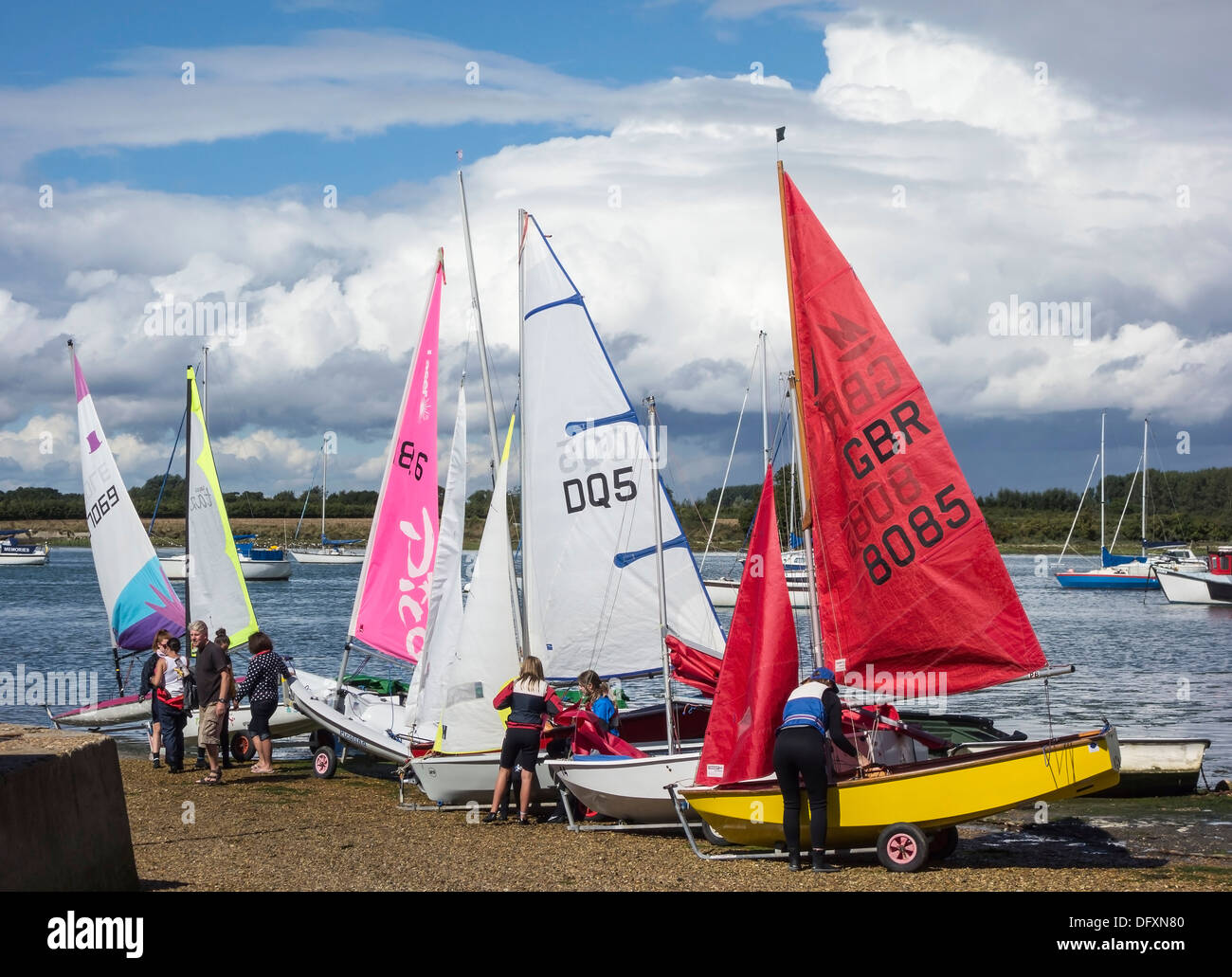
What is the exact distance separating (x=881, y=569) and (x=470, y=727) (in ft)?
16.3

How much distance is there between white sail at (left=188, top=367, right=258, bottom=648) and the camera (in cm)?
1969

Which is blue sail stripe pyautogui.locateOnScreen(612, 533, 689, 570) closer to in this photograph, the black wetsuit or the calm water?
the calm water

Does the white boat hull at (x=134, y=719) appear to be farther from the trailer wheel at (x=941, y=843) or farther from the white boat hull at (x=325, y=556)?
the white boat hull at (x=325, y=556)

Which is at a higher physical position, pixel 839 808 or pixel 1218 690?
pixel 839 808

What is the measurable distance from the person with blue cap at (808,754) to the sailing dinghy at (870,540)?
278mm

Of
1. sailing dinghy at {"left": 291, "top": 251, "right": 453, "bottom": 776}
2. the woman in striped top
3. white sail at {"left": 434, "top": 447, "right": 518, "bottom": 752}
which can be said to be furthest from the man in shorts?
white sail at {"left": 434, "top": 447, "right": 518, "bottom": 752}

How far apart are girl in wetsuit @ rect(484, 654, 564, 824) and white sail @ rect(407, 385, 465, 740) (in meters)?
1.71

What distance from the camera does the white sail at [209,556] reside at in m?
19.7

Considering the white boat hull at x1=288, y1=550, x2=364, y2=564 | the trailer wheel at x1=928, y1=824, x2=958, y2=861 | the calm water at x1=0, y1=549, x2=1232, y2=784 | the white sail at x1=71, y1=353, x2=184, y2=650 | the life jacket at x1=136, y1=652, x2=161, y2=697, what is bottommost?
the calm water at x1=0, y1=549, x2=1232, y2=784

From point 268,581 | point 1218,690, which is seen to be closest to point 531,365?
point 1218,690

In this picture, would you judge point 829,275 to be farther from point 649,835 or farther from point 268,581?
point 268,581

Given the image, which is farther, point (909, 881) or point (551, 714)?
point (551, 714)
